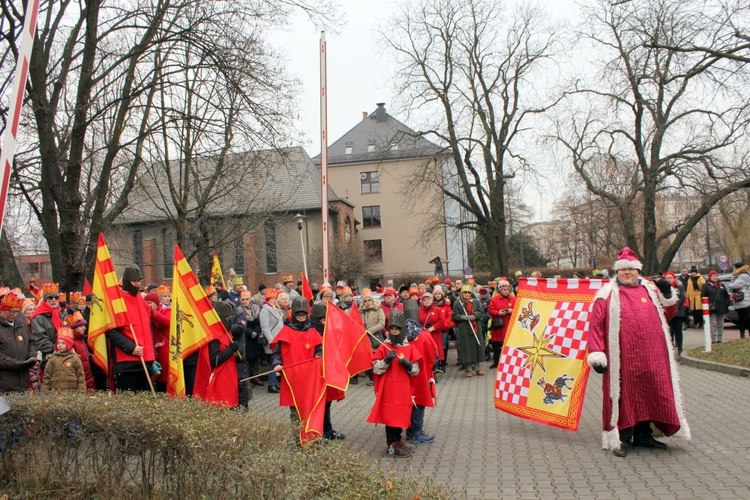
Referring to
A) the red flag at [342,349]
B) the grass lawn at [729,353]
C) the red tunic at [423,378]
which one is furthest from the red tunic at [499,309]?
the red flag at [342,349]

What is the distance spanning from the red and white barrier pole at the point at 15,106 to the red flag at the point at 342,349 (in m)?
3.78

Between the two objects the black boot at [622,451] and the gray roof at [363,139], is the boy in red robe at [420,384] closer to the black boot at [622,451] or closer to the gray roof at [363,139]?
the black boot at [622,451]

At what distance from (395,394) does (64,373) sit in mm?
3712

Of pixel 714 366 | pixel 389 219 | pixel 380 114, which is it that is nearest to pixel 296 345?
pixel 714 366

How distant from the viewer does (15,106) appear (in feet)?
15.7

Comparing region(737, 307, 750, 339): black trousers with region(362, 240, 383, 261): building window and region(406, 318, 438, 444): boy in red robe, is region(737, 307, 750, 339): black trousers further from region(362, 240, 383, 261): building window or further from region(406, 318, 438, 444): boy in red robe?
region(362, 240, 383, 261): building window

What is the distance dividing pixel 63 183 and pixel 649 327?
1236cm

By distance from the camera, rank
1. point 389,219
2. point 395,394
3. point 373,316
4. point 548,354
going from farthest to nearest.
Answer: point 389,219
point 373,316
point 548,354
point 395,394

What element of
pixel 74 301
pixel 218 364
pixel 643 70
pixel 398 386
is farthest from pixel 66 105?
pixel 643 70

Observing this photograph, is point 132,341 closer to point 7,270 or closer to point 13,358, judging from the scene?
point 13,358

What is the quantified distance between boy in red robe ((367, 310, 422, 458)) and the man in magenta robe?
6.37 ft

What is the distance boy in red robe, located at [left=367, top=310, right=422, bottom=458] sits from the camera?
8.02 meters

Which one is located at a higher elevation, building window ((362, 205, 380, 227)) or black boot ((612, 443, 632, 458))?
building window ((362, 205, 380, 227))

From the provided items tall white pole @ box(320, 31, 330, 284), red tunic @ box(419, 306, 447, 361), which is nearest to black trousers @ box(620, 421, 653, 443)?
tall white pole @ box(320, 31, 330, 284)
